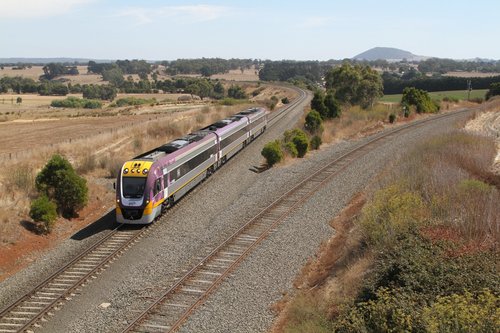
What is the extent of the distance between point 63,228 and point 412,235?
616 inches

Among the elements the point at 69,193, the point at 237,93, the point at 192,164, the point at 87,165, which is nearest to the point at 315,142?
the point at 192,164

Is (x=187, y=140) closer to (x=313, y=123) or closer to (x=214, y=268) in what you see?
(x=214, y=268)

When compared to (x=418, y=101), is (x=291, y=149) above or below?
below

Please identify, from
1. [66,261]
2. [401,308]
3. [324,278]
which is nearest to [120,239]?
[66,261]

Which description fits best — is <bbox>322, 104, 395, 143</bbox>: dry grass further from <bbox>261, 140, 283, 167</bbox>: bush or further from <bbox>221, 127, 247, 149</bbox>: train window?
<bbox>261, 140, 283, 167</bbox>: bush

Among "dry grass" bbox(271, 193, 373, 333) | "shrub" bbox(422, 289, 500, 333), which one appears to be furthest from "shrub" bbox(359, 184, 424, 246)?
"shrub" bbox(422, 289, 500, 333)

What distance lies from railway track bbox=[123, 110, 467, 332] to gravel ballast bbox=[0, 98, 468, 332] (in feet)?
1.12

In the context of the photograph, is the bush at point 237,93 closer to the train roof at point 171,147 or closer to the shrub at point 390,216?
the train roof at point 171,147

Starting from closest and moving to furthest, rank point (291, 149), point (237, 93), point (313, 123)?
point (291, 149), point (313, 123), point (237, 93)

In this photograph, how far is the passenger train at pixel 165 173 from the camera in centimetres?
2114

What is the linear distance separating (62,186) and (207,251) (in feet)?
29.1

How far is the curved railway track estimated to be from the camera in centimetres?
1414

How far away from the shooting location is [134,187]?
21.2m

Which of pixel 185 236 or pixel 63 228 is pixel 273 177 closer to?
pixel 185 236
